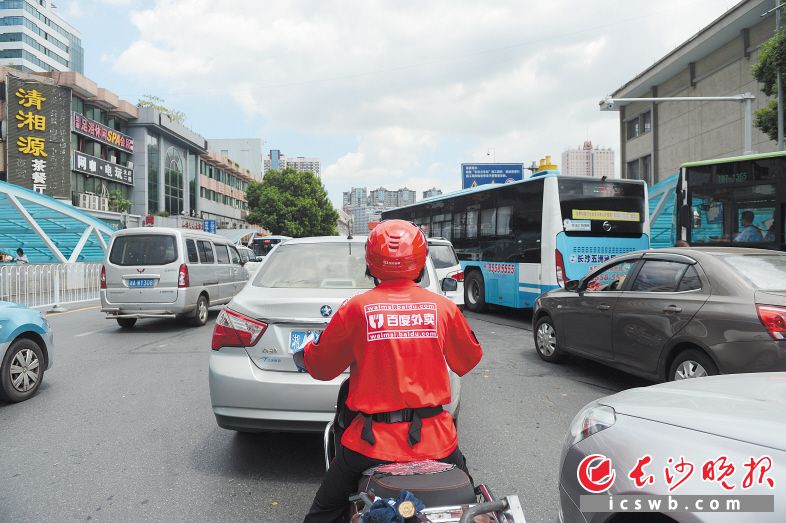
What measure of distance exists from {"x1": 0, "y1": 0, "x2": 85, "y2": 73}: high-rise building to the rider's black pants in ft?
309


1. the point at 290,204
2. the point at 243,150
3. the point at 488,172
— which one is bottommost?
the point at 488,172

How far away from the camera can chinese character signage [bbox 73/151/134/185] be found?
34.9 metres

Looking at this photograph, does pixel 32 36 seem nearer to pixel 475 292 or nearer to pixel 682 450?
pixel 475 292

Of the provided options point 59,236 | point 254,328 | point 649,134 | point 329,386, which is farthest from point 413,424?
point 649,134

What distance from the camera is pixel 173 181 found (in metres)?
48.1

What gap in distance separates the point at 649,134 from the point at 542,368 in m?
28.3

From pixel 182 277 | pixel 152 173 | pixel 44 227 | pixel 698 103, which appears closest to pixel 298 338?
pixel 182 277

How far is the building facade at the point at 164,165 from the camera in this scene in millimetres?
42406

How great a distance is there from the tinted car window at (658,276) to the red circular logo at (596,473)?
386 centimetres

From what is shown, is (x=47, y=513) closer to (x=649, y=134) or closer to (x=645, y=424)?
(x=645, y=424)

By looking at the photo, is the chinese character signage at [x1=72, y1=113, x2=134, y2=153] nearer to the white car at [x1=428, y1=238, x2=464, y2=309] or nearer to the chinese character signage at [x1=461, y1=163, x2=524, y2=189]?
the chinese character signage at [x1=461, y1=163, x2=524, y2=189]

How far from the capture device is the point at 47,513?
3199mm

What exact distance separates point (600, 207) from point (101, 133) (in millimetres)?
36680

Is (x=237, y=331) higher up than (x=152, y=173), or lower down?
lower down
